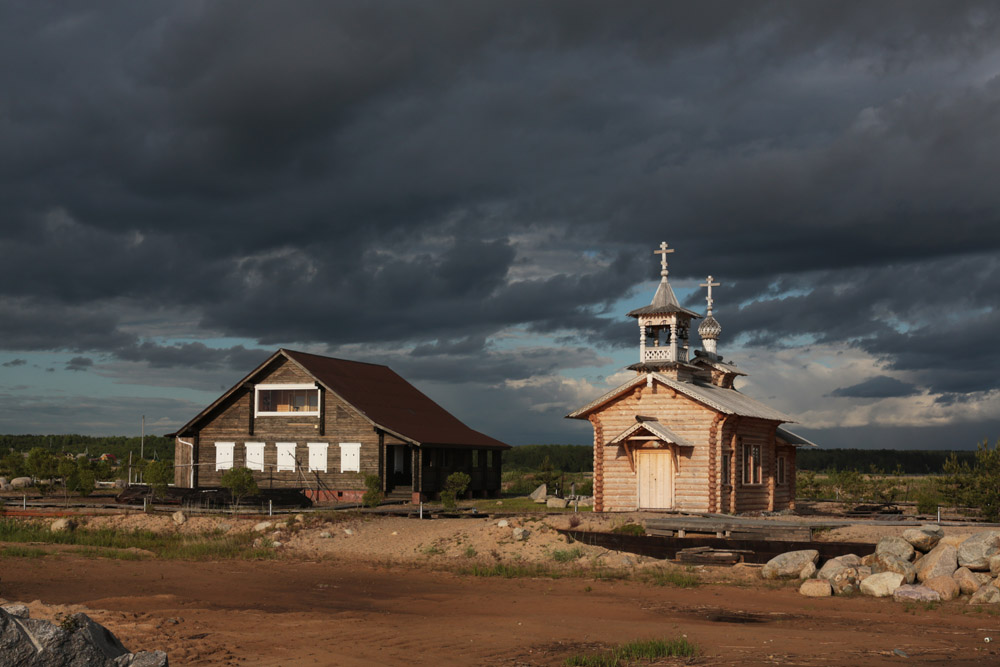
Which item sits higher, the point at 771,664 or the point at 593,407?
the point at 593,407

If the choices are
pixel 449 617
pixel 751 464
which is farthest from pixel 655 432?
pixel 449 617

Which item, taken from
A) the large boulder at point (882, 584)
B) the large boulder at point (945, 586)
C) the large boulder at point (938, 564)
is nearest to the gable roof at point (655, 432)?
the large boulder at point (938, 564)

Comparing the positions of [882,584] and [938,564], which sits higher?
[938,564]

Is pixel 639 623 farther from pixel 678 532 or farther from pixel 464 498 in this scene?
pixel 464 498

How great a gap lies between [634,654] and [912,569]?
1156cm

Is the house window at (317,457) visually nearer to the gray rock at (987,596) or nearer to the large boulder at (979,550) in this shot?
the large boulder at (979,550)

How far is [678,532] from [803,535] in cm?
380

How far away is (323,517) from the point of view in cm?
3466

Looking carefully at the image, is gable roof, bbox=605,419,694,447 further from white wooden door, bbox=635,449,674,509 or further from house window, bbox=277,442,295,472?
house window, bbox=277,442,295,472

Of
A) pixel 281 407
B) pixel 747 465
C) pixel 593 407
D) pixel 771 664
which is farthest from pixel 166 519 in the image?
pixel 771 664

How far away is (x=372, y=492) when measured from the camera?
126 feet

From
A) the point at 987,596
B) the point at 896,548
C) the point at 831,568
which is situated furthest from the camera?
the point at 896,548

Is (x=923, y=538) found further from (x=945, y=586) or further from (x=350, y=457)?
(x=350, y=457)

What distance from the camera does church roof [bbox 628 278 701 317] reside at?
3734 cm
